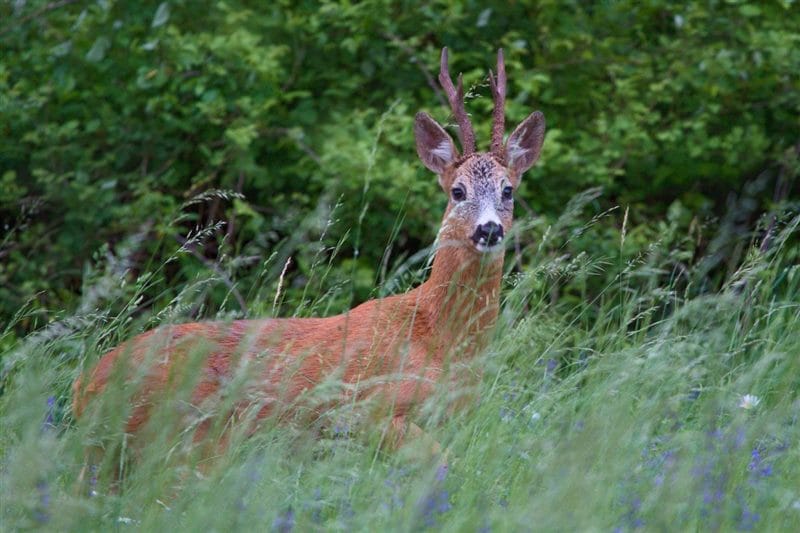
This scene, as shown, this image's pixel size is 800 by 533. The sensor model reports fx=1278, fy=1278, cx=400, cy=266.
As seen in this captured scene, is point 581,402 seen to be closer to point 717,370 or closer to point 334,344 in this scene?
point 717,370

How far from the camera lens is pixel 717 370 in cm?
373

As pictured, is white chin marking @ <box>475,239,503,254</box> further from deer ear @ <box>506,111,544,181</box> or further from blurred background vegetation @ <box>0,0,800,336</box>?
blurred background vegetation @ <box>0,0,800,336</box>

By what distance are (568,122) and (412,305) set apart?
3194 millimetres

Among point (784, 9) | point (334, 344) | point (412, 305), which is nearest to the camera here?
point (334, 344)

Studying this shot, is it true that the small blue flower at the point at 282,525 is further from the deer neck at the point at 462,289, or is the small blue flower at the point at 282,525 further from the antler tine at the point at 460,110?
the antler tine at the point at 460,110

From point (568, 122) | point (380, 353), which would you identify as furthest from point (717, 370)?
point (568, 122)

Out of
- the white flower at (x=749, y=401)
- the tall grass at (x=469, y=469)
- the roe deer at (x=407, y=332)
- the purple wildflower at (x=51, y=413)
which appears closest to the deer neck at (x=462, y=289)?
the roe deer at (x=407, y=332)

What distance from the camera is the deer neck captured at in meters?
4.22

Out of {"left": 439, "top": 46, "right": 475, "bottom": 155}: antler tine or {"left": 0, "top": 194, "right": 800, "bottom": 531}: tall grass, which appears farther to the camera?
{"left": 439, "top": 46, "right": 475, "bottom": 155}: antler tine

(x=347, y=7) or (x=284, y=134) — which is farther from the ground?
(x=347, y=7)

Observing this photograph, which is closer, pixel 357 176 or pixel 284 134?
pixel 357 176

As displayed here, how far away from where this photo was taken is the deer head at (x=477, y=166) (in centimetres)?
444

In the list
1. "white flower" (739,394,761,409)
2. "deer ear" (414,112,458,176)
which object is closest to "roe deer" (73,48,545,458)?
"deer ear" (414,112,458,176)

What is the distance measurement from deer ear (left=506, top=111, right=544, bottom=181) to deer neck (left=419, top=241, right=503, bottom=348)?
683 mm
